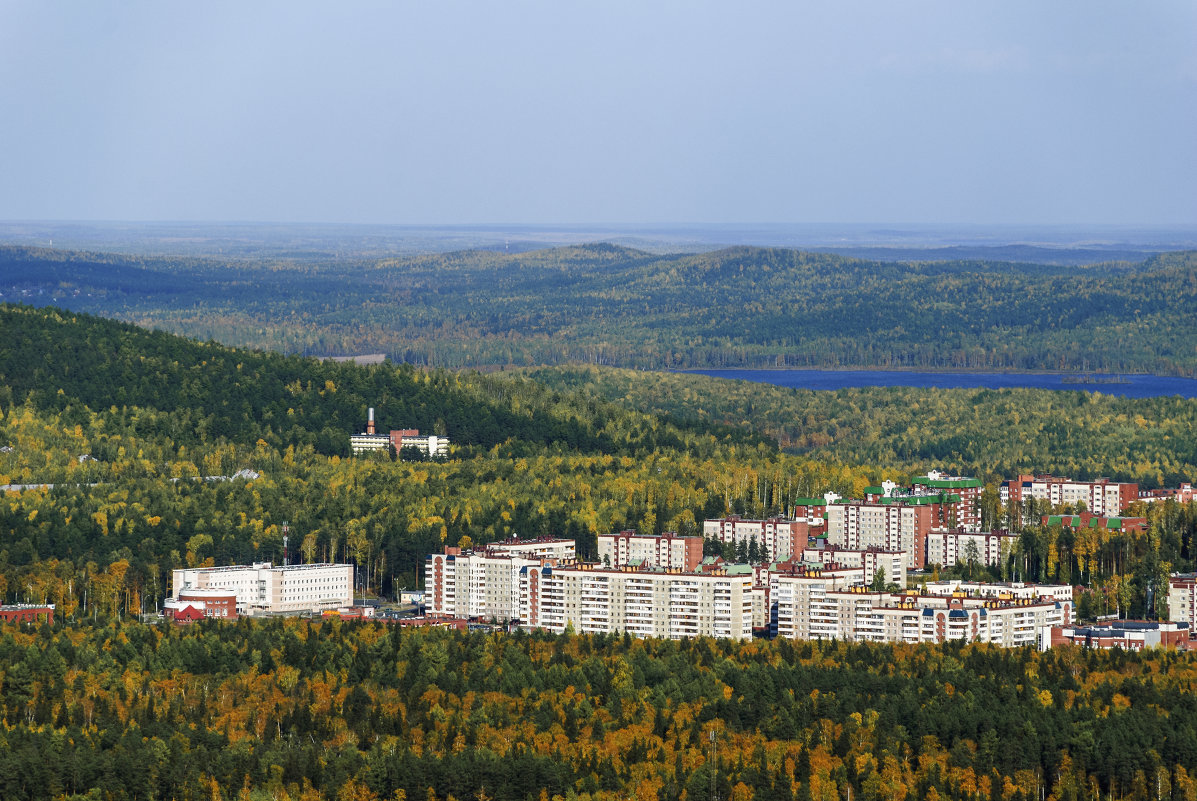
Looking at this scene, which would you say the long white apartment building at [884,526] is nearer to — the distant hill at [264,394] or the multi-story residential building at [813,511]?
the multi-story residential building at [813,511]

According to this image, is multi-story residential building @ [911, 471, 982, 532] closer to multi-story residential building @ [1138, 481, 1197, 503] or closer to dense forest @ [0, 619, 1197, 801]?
multi-story residential building @ [1138, 481, 1197, 503]

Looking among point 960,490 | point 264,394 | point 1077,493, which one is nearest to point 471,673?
point 960,490

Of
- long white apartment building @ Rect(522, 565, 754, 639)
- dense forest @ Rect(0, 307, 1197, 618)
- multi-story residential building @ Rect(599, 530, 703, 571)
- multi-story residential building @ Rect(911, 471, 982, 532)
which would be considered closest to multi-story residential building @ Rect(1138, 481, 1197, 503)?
dense forest @ Rect(0, 307, 1197, 618)

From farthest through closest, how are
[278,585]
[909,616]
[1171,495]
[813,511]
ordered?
1. [1171,495]
2. [813,511]
3. [278,585]
4. [909,616]

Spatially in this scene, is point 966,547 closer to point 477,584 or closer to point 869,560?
point 869,560

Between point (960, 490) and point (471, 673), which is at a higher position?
point (471, 673)

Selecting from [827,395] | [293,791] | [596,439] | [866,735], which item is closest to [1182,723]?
[866,735]
